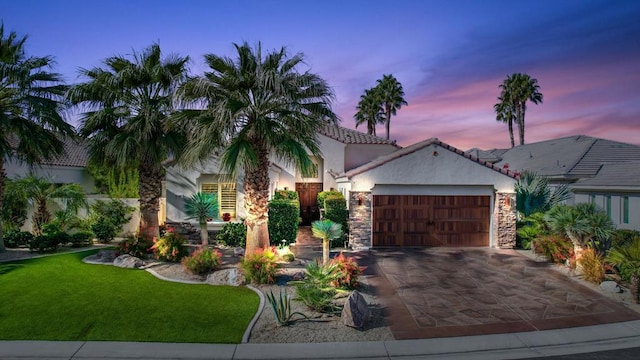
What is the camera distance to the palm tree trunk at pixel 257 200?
1260 cm

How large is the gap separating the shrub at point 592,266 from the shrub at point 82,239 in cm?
2052

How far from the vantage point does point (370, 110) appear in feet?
148

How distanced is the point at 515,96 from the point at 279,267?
45279 millimetres

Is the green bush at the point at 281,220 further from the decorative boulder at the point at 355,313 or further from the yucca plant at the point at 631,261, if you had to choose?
the yucca plant at the point at 631,261

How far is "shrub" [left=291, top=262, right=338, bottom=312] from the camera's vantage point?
28.6 ft

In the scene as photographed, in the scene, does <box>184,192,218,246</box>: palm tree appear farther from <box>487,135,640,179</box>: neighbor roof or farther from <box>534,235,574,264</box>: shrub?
<box>487,135,640,179</box>: neighbor roof

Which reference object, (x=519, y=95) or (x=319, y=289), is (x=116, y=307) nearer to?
(x=319, y=289)

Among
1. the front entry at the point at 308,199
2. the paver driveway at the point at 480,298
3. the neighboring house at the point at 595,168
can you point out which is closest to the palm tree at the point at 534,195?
the neighboring house at the point at 595,168

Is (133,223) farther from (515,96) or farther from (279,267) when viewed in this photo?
(515,96)

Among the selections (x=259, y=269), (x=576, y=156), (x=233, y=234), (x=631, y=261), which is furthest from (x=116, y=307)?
(x=576, y=156)

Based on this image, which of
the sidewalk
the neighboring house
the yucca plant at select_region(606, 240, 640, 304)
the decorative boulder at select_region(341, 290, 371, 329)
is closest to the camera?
the sidewalk

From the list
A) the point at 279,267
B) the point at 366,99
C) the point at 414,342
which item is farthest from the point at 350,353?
the point at 366,99

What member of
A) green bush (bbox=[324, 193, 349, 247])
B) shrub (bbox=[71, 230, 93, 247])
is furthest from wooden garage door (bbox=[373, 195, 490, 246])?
shrub (bbox=[71, 230, 93, 247])

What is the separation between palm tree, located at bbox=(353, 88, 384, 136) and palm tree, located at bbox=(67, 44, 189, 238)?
3339cm
